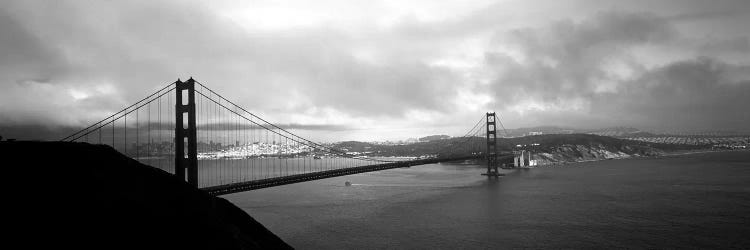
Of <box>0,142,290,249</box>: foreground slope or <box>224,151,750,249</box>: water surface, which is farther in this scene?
<box>224,151,750,249</box>: water surface

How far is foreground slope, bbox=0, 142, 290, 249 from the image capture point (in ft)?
42.9

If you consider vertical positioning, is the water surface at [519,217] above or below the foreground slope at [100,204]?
below

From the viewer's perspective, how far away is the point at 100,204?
49.7 ft

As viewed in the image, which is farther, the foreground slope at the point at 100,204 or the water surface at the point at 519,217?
the water surface at the point at 519,217

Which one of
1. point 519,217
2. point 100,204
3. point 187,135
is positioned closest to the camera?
point 100,204

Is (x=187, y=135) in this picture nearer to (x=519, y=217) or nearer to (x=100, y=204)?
(x=100, y=204)

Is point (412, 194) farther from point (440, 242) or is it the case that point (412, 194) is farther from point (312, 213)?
point (440, 242)

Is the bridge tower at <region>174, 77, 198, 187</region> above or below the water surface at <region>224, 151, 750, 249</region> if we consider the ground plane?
above

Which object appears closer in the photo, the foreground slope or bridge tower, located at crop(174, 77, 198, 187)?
the foreground slope

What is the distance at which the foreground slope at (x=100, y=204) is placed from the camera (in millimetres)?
13062

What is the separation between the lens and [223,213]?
22.5 meters

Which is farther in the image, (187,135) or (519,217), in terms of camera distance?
(519,217)

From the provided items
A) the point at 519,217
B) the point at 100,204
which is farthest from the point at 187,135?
the point at 519,217

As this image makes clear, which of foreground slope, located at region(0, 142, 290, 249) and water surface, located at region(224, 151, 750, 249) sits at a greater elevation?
foreground slope, located at region(0, 142, 290, 249)
